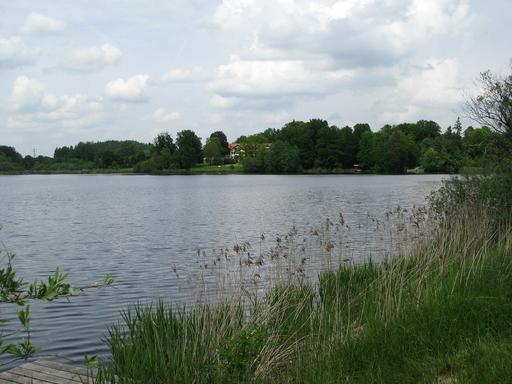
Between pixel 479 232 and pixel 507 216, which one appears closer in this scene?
pixel 479 232

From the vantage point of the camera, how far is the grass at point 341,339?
241 inches

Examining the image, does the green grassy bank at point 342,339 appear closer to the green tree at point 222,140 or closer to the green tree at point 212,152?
the green tree at point 212,152

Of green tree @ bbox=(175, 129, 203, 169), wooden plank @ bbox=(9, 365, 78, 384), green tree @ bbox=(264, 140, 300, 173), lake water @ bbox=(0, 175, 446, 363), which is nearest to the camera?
wooden plank @ bbox=(9, 365, 78, 384)

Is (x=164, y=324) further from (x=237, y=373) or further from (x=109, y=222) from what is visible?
(x=109, y=222)

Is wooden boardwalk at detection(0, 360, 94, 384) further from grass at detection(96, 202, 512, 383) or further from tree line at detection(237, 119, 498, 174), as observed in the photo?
tree line at detection(237, 119, 498, 174)

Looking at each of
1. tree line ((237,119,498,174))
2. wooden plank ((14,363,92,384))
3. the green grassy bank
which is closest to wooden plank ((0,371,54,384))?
wooden plank ((14,363,92,384))

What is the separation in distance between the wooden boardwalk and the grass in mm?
469

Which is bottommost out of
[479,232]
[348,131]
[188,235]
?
[188,235]

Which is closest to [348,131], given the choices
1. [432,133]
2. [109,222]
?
[432,133]

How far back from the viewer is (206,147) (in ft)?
546

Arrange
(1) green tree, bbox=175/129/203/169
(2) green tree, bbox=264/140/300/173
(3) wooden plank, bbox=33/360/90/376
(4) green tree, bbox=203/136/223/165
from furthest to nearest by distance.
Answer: (4) green tree, bbox=203/136/223/165, (1) green tree, bbox=175/129/203/169, (2) green tree, bbox=264/140/300/173, (3) wooden plank, bbox=33/360/90/376

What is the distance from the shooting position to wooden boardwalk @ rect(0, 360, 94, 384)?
6800 mm

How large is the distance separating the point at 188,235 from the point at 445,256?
1759 centimetres

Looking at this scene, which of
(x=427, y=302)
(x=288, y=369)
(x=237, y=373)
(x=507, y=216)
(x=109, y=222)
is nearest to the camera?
(x=237, y=373)
